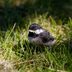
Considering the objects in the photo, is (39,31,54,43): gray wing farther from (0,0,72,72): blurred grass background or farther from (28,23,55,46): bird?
(0,0,72,72): blurred grass background

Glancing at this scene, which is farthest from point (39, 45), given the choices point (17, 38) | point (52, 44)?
point (17, 38)

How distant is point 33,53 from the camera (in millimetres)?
4828

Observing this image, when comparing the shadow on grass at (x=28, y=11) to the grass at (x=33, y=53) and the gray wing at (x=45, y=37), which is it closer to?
the grass at (x=33, y=53)

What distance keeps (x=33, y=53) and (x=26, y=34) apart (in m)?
0.71

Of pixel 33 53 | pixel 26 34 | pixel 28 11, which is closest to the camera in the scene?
pixel 33 53

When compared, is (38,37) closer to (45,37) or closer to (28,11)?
(45,37)

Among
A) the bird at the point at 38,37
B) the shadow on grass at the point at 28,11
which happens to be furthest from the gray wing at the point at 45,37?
the shadow on grass at the point at 28,11

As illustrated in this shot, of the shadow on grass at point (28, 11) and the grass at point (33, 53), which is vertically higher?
the shadow on grass at point (28, 11)

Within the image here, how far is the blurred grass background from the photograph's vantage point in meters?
4.48

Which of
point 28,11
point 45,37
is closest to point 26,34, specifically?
point 45,37

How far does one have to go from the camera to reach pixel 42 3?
22.9 ft

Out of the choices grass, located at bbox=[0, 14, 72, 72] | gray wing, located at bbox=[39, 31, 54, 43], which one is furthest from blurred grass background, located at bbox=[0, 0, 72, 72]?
gray wing, located at bbox=[39, 31, 54, 43]

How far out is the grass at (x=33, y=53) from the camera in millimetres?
4421

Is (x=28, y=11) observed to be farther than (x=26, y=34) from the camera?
Yes
